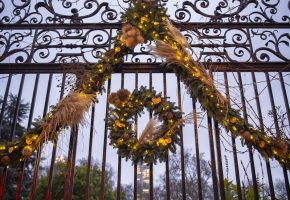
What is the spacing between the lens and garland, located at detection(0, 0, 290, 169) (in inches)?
118

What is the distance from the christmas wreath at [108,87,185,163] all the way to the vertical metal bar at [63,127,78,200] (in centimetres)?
40

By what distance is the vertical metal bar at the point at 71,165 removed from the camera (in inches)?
119

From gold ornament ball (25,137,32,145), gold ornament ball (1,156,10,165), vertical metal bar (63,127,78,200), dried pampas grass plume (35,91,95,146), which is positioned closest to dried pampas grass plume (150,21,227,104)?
dried pampas grass plume (35,91,95,146)

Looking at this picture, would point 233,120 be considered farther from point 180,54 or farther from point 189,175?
point 189,175

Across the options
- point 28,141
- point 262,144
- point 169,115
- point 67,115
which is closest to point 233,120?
point 262,144

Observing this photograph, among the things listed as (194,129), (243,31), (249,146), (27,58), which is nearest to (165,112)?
(194,129)

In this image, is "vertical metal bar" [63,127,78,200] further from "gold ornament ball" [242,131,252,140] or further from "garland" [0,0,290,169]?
"gold ornament ball" [242,131,252,140]

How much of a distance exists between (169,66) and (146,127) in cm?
83

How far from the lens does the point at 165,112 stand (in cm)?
326

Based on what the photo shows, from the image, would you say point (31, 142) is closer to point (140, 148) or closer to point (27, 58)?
point (140, 148)

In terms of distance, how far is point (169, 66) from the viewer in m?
3.56

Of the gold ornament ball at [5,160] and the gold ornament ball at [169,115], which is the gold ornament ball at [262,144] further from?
the gold ornament ball at [5,160]

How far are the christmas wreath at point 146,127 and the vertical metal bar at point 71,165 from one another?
40 centimetres

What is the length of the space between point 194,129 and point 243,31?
1.53 m
